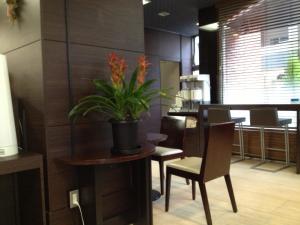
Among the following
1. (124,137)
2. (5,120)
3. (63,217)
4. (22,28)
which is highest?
(22,28)

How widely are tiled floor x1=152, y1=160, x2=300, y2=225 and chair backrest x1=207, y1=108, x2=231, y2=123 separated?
99 centimetres

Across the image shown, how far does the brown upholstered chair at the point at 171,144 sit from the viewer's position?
3020mm

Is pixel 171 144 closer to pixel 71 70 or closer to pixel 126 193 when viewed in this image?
pixel 126 193

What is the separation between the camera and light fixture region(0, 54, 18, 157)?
168cm

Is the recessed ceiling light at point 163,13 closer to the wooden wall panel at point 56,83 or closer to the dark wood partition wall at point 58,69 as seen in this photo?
the dark wood partition wall at point 58,69

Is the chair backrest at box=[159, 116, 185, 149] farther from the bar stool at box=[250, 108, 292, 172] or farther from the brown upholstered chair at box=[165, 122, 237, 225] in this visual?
the bar stool at box=[250, 108, 292, 172]

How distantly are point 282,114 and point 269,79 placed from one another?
649 millimetres

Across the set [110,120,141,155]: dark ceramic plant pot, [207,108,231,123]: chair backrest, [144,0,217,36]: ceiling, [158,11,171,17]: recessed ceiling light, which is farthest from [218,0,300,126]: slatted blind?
[110,120,141,155]: dark ceramic plant pot

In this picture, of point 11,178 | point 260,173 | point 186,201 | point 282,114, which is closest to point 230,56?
point 282,114

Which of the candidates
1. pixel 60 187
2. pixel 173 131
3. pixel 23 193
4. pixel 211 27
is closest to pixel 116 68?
pixel 60 187

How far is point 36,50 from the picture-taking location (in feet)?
6.01

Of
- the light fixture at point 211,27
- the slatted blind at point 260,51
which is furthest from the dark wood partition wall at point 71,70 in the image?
the light fixture at point 211,27

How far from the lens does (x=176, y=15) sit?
6043 mm

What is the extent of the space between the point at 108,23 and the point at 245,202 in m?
2.27
